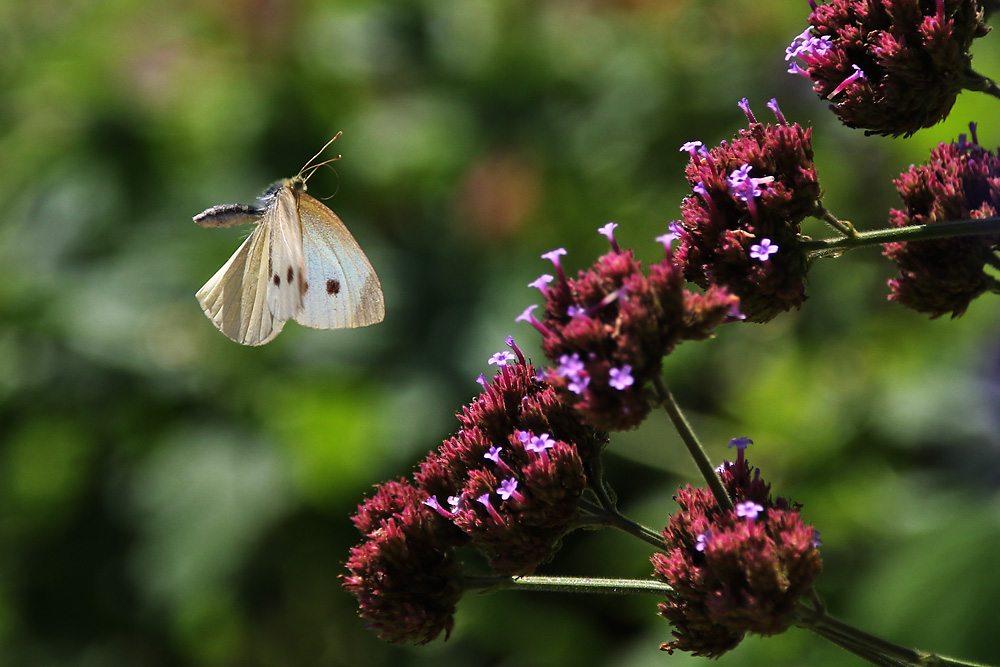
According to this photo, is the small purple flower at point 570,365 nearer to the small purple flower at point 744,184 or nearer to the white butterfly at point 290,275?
the small purple flower at point 744,184

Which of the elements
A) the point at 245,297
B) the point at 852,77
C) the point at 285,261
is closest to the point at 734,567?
the point at 852,77

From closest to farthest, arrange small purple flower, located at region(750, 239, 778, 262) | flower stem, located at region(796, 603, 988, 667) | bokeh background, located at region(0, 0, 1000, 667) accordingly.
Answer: flower stem, located at region(796, 603, 988, 667), small purple flower, located at region(750, 239, 778, 262), bokeh background, located at region(0, 0, 1000, 667)

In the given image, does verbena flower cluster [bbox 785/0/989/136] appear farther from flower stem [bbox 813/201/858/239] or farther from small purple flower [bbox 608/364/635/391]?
small purple flower [bbox 608/364/635/391]

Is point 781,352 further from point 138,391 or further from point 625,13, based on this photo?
point 138,391

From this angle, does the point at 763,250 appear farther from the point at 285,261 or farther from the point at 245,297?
the point at 245,297

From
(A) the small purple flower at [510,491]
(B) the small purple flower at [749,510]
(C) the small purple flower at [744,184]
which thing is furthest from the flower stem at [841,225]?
(A) the small purple flower at [510,491]

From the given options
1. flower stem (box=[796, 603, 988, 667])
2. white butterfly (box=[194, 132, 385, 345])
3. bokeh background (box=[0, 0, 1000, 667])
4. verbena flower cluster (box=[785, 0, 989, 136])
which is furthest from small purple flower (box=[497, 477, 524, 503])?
bokeh background (box=[0, 0, 1000, 667])
